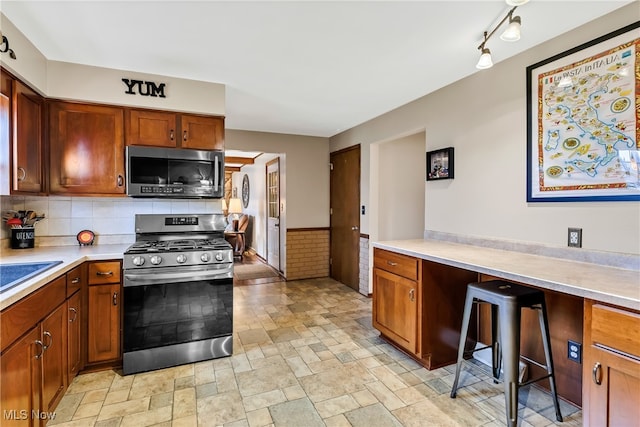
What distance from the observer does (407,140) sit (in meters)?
4.36

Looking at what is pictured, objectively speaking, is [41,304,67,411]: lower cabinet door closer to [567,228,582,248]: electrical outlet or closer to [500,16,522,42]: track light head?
[500,16,522,42]: track light head

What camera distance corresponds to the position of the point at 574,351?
79.7 inches

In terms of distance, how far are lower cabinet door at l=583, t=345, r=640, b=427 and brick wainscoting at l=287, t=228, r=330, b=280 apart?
402 centimetres

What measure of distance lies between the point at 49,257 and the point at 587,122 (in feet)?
11.6

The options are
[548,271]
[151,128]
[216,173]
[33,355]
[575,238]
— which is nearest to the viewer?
[33,355]

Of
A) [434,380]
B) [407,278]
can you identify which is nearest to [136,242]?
[407,278]

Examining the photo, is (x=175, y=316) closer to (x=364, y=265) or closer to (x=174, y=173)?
(x=174, y=173)

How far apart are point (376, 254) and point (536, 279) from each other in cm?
146

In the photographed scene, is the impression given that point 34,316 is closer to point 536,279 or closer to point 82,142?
point 82,142

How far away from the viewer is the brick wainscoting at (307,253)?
514 cm

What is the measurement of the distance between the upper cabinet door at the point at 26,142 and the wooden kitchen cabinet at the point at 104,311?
0.71 meters

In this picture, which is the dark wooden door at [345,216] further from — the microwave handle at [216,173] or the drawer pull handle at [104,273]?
the drawer pull handle at [104,273]

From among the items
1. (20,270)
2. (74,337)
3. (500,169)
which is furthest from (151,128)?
(500,169)

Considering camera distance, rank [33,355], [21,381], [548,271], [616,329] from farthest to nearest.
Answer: [548,271]
[33,355]
[21,381]
[616,329]
